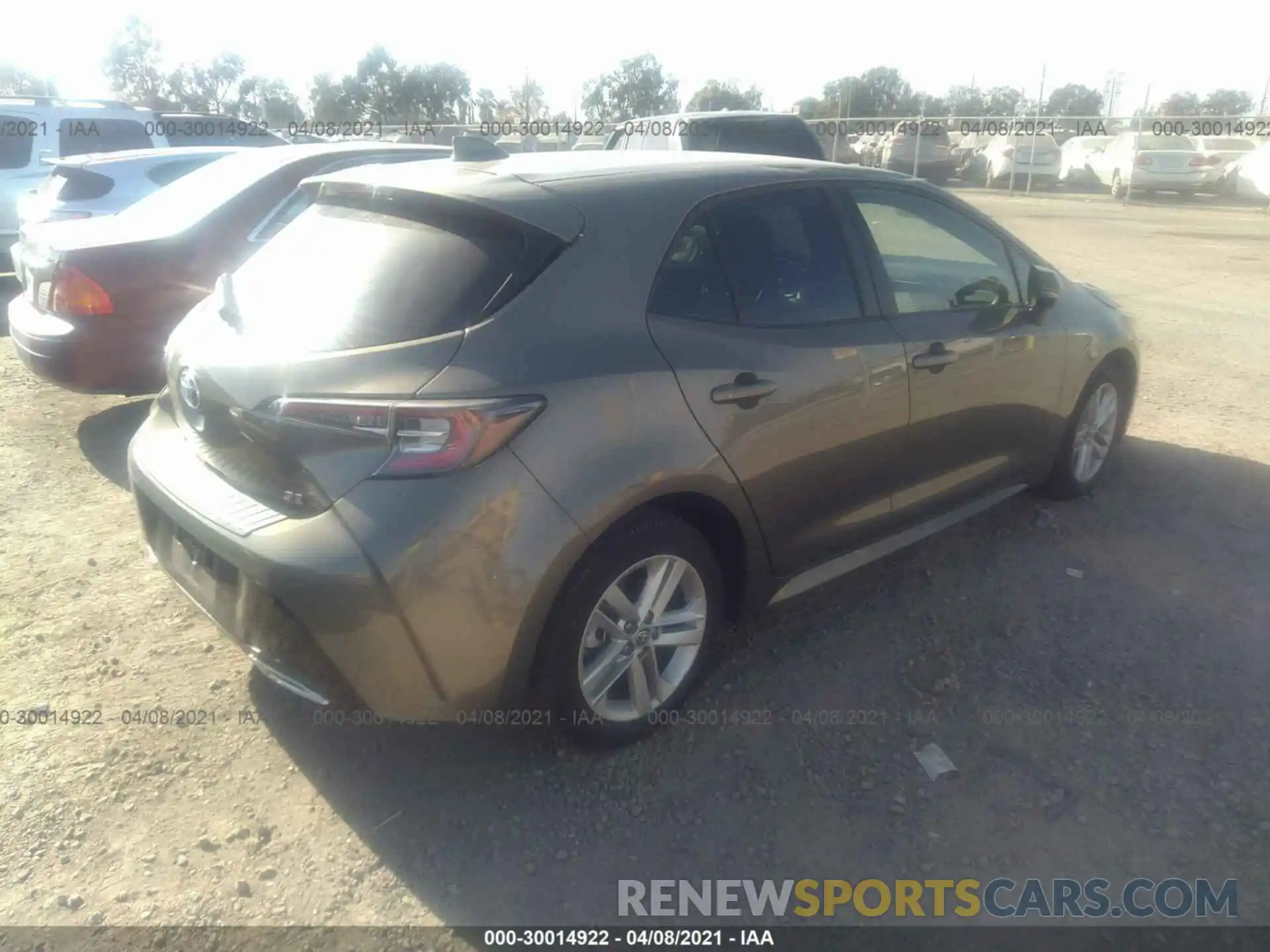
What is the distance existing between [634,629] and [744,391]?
79 cm

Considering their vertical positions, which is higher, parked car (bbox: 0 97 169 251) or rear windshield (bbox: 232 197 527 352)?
parked car (bbox: 0 97 169 251)

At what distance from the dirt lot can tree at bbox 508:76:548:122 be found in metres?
37.3

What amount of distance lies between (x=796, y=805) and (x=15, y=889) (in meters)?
2.08

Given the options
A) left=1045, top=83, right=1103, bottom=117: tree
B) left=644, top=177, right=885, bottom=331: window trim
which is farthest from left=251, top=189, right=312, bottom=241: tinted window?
left=1045, top=83, right=1103, bottom=117: tree

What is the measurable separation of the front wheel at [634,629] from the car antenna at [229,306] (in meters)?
1.30

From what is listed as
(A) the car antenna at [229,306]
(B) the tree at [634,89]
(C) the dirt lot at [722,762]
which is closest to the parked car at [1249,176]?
(C) the dirt lot at [722,762]

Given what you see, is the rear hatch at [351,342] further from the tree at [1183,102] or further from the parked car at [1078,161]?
the tree at [1183,102]

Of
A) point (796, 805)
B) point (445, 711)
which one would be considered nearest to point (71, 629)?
point (445, 711)

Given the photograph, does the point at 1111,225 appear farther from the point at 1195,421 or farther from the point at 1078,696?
the point at 1078,696

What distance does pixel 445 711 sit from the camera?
8.58ft

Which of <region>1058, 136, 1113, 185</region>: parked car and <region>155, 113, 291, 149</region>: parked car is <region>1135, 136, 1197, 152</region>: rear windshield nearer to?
<region>1058, 136, 1113, 185</region>: parked car

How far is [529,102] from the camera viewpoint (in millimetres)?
41188

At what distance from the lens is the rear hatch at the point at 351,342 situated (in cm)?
246

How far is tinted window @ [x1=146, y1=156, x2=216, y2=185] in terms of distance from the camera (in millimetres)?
7375
